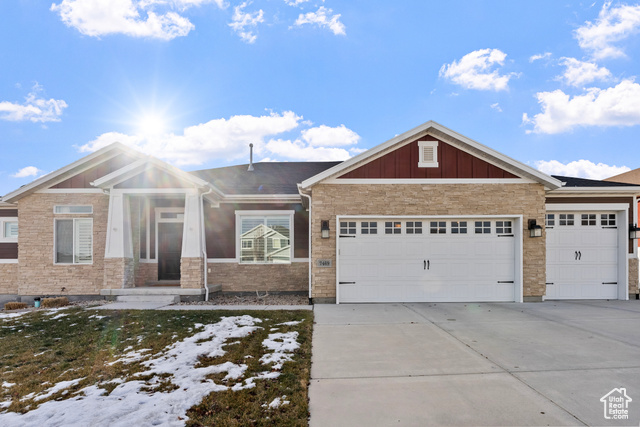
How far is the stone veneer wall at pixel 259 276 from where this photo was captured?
436 inches

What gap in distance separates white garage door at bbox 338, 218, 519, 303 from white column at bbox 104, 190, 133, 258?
6470mm

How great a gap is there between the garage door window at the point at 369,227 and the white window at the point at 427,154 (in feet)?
6.63

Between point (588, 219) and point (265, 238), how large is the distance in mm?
9781

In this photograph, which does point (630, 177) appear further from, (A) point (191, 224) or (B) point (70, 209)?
(B) point (70, 209)

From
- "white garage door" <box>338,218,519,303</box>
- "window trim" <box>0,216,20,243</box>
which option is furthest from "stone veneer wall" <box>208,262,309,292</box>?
"window trim" <box>0,216,20,243</box>

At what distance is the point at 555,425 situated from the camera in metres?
3.10

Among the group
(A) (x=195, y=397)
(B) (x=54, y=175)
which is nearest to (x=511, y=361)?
(A) (x=195, y=397)

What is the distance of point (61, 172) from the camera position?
1069cm

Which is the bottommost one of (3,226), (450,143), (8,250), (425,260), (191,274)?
(191,274)

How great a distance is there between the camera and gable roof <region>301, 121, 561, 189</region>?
916cm

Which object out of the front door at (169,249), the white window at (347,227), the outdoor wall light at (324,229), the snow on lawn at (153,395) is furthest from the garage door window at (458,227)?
the front door at (169,249)

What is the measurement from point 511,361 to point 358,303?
4884 mm

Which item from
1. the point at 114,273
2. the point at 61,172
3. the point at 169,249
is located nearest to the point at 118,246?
the point at 114,273

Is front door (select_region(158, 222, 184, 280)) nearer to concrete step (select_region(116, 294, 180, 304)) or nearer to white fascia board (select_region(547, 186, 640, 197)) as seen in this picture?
concrete step (select_region(116, 294, 180, 304))
